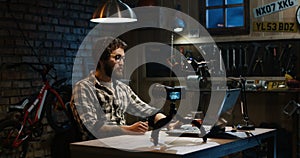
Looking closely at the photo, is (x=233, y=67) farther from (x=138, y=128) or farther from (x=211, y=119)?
(x=138, y=128)

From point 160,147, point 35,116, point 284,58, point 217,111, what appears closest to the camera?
point 160,147

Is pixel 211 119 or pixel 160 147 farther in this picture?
pixel 211 119

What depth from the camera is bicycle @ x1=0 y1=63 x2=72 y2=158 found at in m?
4.61

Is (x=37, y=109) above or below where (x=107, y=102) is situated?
below

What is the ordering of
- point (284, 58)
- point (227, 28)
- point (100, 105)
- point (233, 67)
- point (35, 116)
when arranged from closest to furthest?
1. point (100, 105)
2. point (35, 116)
3. point (284, 58)
4. point (233, 67)
5. point (227, 28)

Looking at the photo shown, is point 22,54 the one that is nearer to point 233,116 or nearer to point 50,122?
point 50,122

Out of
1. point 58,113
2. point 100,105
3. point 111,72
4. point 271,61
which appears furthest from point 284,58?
point 58,113

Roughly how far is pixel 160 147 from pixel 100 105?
38.7 inches

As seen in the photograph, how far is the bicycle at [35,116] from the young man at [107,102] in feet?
4.33

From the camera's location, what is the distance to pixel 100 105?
11.8 feet

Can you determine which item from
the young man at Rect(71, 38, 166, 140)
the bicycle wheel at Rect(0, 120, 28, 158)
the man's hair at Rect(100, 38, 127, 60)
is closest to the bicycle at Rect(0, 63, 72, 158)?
the bicycle wheel at Rect(0, 120, 28, 158)

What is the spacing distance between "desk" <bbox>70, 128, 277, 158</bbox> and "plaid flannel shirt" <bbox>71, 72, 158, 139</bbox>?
28 cm

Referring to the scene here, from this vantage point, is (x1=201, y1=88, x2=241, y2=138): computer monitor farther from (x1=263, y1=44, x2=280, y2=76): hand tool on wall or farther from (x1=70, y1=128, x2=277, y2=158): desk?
(x1=263, y1=44, x2=280, y2=76): hand tool on wall

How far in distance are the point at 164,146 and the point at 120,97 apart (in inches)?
44.1
